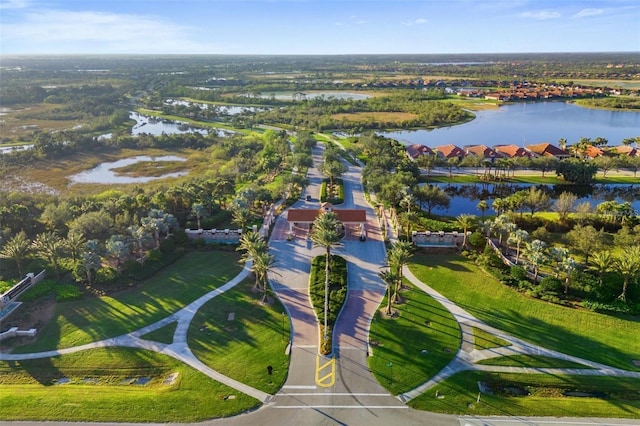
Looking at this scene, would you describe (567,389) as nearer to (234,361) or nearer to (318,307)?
(318,307)

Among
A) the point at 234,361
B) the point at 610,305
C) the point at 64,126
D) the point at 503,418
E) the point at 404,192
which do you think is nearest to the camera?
the point at 503,418

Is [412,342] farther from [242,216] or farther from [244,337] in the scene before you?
[242,216]

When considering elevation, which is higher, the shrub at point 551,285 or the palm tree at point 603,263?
the palm tree at point 603,263

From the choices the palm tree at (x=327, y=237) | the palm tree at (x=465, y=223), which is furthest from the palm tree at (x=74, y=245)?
the palm tree at (x=465, y=223)

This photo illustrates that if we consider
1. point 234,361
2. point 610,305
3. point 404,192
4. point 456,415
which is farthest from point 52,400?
point 610,305

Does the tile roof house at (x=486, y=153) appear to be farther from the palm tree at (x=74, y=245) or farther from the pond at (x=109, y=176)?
the palm tree at (x=74, y=245)
